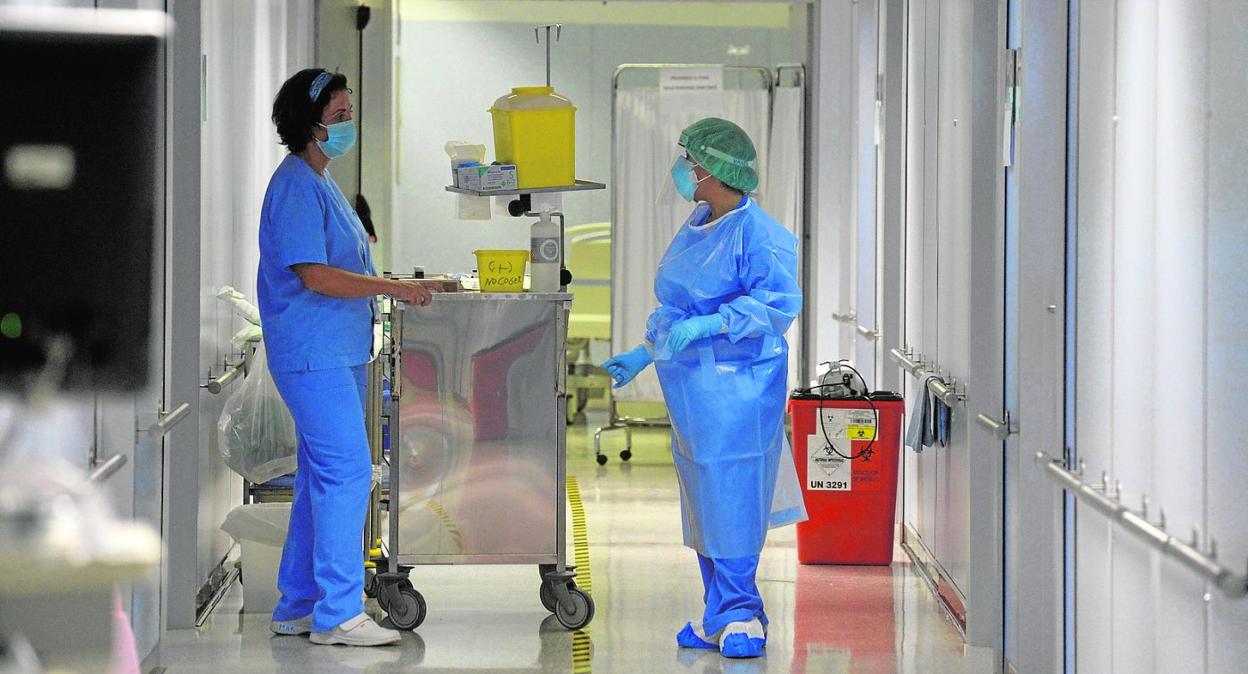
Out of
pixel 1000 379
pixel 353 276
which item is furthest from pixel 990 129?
pixel 353 276

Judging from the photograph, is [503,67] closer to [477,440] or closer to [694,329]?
[477,440]

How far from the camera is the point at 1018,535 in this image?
391 centimetres

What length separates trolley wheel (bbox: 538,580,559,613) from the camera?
468cm

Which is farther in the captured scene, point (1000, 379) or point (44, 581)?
point (1000, 379)

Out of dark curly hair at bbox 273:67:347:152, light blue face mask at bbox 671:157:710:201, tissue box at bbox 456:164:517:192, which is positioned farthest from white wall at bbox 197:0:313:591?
light blue face mask at bbox 671:157:710:201

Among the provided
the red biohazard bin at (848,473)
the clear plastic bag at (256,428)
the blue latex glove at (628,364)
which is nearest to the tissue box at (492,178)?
the blue latex glove at (628,364)

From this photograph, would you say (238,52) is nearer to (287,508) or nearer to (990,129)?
(287,508)

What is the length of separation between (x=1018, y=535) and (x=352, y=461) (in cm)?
183

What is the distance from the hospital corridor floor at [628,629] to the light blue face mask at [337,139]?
118 cm

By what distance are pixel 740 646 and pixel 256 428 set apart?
1.67 meters

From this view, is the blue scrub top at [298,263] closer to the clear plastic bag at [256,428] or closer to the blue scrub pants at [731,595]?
the clear plastic bag at [256,428]

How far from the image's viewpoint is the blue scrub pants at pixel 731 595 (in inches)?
172

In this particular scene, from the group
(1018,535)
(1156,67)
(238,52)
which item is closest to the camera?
(1156,67)

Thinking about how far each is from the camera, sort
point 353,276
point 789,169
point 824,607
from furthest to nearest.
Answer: point 789,169
point 824,607
point 353,276
